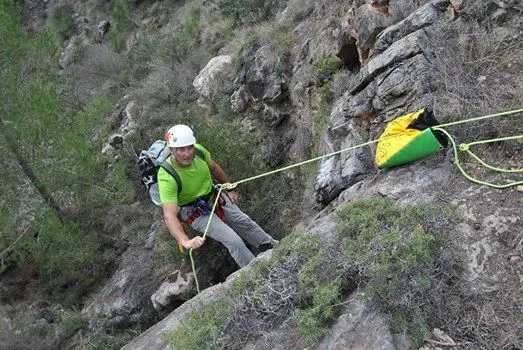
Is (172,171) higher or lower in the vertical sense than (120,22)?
lower

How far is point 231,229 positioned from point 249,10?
7487 millimetres

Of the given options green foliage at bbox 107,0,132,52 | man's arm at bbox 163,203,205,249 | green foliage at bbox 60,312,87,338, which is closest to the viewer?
man's arm at bbox 163,203,205,249

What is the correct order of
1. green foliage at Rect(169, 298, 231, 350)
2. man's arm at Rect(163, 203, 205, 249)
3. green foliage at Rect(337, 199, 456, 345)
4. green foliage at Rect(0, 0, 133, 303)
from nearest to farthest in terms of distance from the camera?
1. green foliage at Rect(337, 199, 456, 345)
2. green foliage at Rect(169, 298, 231, 350)
3. man's arm at Rect(163, 203, 205, 249)
4. green foliage at Rect(0, 0, 133, 303)

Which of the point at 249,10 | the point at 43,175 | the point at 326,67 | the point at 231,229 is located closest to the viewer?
the point at 231,229

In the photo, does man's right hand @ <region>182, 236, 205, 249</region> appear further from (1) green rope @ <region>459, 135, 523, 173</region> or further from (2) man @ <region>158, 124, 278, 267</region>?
(1) green rope @ <region>459, 135, 523, 173</region>

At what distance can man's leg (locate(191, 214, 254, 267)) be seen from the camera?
4.79 meters

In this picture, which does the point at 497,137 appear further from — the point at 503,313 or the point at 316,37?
the point at 316,37

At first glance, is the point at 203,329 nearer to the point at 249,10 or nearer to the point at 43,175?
the point at 43,175

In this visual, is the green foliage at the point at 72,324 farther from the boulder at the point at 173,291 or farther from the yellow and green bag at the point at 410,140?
the yellow and green bag at the point at 410,140

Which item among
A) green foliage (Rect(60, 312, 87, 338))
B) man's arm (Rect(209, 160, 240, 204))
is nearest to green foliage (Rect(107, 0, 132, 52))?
green foliage (Rect(60, 312, 87, 338))

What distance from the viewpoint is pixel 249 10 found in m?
11.0

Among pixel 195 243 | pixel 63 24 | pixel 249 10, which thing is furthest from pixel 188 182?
pixel 63 24

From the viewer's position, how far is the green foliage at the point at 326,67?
6137mm

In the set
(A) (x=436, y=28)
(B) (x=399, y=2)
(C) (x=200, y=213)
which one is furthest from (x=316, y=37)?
(C) (x=200, y=213)
